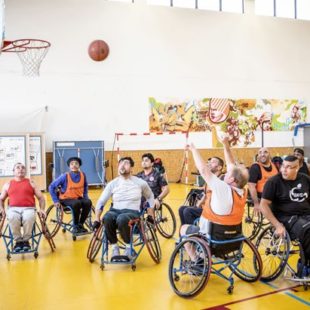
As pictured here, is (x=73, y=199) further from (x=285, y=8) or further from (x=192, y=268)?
(x=285, y=8)

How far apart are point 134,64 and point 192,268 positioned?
8976 millimetres

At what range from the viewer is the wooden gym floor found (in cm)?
321

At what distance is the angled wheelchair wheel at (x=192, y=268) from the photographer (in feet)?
10.6

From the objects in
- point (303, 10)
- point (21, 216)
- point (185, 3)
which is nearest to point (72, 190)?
point (21, 216)

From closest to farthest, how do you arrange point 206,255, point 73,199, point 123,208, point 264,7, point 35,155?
point 206,255
point 123,208
point 73,199
point 35,155
point 264,7

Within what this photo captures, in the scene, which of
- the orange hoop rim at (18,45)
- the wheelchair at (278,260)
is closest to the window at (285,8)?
the orange hoop rim at (18,45)

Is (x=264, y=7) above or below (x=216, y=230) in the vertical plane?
above

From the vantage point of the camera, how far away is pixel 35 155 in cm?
1066

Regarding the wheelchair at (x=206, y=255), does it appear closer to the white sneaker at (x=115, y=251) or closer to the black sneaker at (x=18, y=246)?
the white sneaker at (x=115, y=251)

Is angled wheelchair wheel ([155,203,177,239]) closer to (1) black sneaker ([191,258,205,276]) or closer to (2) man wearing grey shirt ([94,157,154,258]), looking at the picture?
(2) man wearing grey shirt ([94,157,154,258])

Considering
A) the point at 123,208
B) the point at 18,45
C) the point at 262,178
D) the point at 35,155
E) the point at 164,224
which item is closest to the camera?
the point at 123,208

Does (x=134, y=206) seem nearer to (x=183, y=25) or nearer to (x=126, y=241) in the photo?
(x=126, y=241)

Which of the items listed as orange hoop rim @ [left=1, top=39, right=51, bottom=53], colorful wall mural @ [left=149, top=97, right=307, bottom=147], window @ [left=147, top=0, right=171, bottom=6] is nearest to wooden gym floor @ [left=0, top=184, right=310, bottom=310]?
orange hoop rim @ [left=1, top=39, right=51, bottom=53]

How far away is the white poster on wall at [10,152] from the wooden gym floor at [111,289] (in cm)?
624
